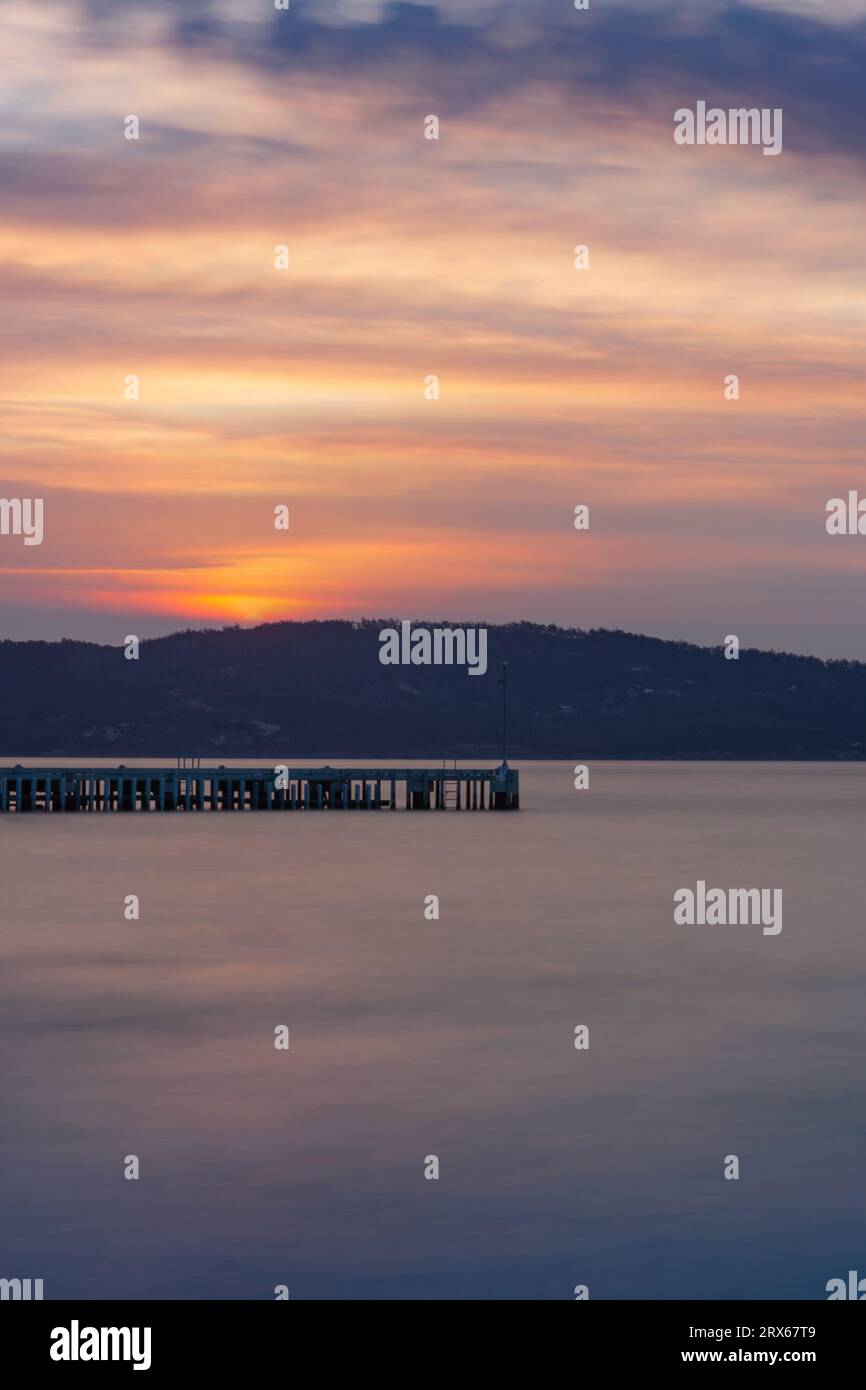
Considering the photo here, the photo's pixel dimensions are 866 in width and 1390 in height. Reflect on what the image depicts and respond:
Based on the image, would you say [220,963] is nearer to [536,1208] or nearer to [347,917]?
[347,917]

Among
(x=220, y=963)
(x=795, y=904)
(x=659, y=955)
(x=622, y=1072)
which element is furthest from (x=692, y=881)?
(x=622, y=1072)

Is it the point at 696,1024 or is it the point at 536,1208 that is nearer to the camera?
the point at 536,1208
